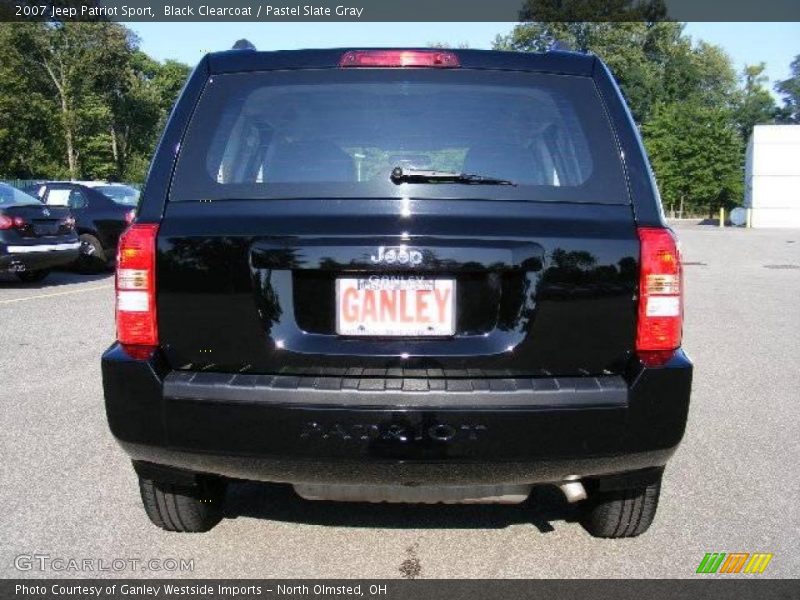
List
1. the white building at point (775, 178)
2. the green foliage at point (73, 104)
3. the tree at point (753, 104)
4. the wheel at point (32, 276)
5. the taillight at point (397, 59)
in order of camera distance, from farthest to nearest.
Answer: the tree at point (753, 104)
the white building at point (775, 178)
the green foliage at point (73, 104)
the wheel at point (32, 276)
the taillight at point (397, 59)

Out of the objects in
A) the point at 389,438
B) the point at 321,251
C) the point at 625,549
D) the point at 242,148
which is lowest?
the point at 625,549

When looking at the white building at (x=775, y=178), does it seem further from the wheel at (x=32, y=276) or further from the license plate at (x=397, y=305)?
the license plate at (x=397, y=305)

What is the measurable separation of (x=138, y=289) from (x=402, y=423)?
973mm

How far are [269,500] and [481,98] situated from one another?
6.64ft

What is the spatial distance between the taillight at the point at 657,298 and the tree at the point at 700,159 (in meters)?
56.0

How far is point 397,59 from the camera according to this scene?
2871 mm

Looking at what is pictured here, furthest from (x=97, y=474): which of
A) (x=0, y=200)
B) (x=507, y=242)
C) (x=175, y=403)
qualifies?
(x=0, y=200)

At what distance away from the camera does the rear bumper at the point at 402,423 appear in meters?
2.50

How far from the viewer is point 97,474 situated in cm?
403

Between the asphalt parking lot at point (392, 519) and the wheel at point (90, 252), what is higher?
the wheel at point (90, 252)

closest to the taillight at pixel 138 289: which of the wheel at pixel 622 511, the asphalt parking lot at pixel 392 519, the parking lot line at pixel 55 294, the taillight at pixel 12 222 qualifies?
the asphalt parking lot at pixel 392 519

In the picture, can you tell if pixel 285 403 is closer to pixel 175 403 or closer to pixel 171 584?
pixel 175 403

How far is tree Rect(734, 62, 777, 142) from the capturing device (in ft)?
281

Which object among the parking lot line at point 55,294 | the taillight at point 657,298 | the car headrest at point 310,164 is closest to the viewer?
the taillight at point 657,298
